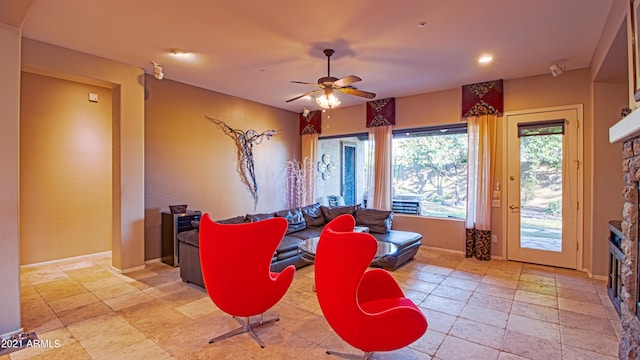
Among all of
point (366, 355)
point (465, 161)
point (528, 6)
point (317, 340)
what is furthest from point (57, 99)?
point (465, 161)

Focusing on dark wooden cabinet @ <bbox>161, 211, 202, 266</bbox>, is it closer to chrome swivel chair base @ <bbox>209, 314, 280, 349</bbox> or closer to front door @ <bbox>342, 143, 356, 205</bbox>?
chrome swivel chair base @ <bbox>209, 314, 280, 349</bbox>

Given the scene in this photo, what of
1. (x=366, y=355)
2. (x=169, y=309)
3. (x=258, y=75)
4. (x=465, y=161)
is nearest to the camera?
(x=366, y=355)

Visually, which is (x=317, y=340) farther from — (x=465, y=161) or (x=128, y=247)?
(x=465, y=161)

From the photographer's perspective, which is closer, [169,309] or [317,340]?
[317,340]

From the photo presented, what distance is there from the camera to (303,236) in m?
4.79

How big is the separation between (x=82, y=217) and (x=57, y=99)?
6.23 feet

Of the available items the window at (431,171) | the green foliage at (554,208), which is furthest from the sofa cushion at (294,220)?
the green foliage at (554,208)

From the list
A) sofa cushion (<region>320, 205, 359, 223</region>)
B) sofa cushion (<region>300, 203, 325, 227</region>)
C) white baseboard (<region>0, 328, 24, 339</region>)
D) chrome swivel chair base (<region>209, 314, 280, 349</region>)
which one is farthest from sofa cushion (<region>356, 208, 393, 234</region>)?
white baseboard (<region>0, 328, 24, 339</region>)

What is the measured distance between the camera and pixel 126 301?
11.0 feet

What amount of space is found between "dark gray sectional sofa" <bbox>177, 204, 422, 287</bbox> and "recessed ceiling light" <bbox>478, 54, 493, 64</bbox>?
2.68 metres

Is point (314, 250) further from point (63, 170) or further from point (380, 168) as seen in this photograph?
point (63, 170)

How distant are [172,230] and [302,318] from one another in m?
2.72

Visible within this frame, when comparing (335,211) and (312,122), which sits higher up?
(312,122)

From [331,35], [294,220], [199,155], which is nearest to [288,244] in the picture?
[294,220]
